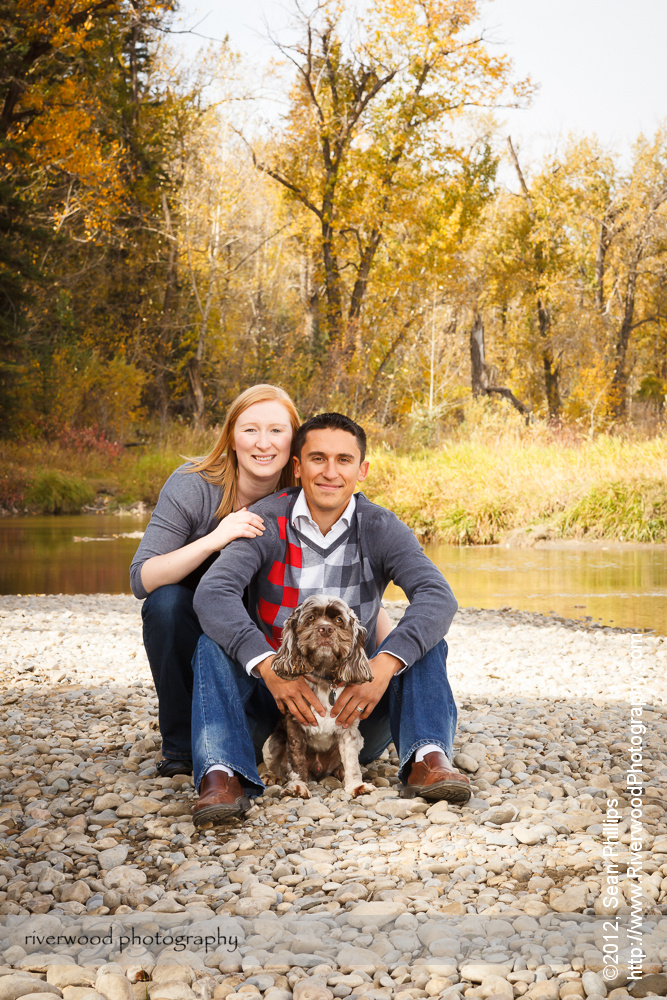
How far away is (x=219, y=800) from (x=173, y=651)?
668mm

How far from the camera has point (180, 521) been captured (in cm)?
354

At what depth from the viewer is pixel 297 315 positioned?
96.0 ft

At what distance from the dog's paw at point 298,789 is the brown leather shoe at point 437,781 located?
37 centimetres

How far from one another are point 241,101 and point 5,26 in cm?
876

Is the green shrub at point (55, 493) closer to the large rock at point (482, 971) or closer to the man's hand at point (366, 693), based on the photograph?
the man's hand at point (366, 693)

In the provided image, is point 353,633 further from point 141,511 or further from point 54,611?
point 141,511

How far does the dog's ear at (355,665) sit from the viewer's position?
2.97m

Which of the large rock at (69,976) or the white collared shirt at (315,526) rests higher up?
the white collared shirt at (315,526)

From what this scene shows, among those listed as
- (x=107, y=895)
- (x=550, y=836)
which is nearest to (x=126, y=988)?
(x=107, y=895)

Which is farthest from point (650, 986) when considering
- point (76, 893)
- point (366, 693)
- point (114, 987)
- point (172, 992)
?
point (76, 893)

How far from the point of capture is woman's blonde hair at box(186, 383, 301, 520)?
11.9ft

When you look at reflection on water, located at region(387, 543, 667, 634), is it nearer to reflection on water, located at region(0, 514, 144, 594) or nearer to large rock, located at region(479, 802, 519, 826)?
reflection on water, located at region(0, 514, 144, 594)

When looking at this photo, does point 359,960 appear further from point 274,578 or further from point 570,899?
point 274,578

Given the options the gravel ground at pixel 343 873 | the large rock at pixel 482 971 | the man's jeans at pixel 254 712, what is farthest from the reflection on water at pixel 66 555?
the large rock at pixel 482 971
